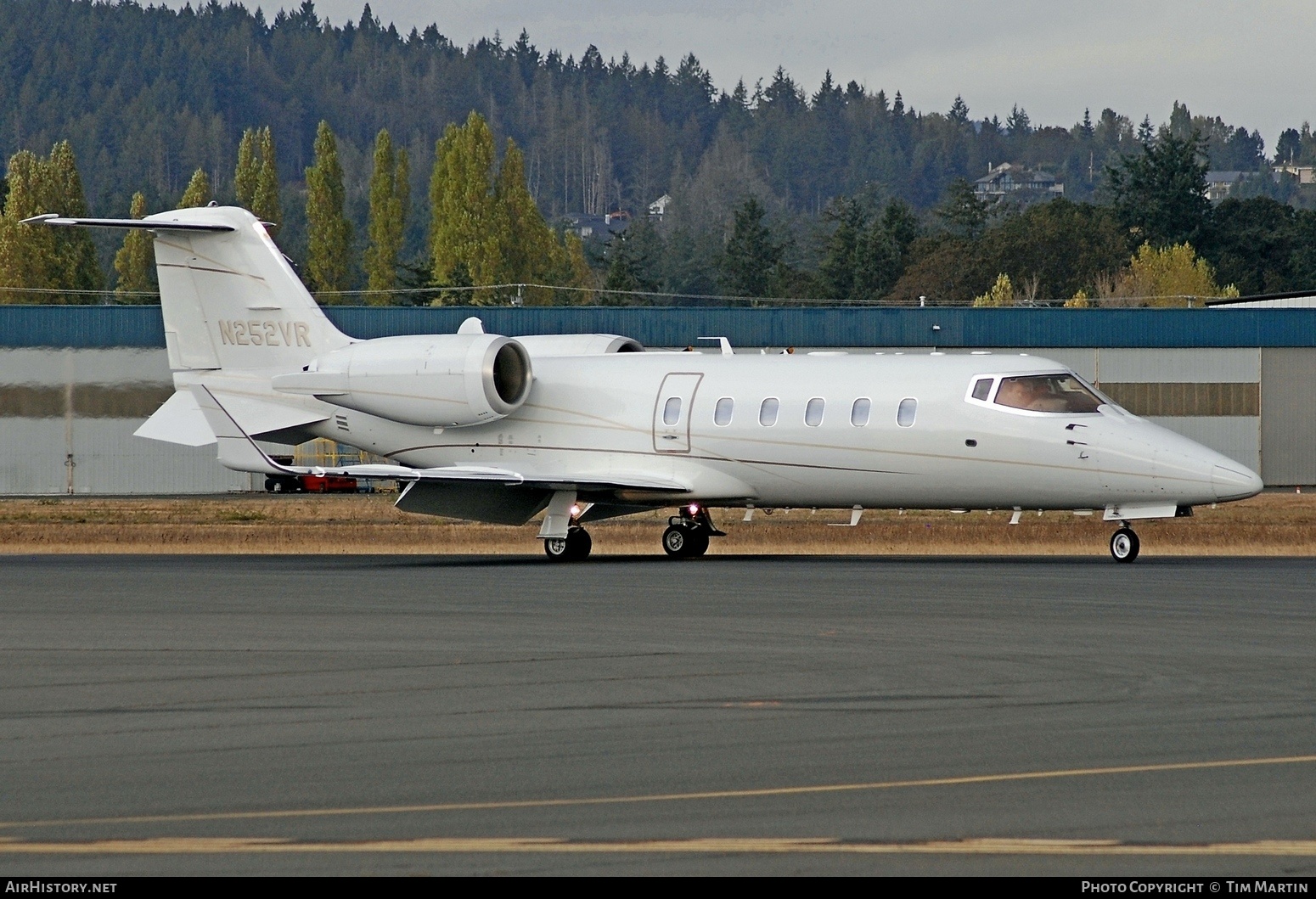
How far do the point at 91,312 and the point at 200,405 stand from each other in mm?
25496

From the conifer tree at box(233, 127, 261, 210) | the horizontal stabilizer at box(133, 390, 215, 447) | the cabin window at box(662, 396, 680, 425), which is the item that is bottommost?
the horizontal stabilizer at box(133, 390, 215, 447)

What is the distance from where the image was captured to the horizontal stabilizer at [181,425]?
27281 millimetres

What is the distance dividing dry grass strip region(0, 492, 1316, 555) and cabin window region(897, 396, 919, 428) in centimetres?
446

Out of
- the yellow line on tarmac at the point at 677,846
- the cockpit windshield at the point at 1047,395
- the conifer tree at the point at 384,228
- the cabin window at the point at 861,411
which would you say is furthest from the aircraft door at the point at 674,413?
the conifer tree at the point at 384,228

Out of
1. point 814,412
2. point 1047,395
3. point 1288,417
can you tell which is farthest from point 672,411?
point 1288,417

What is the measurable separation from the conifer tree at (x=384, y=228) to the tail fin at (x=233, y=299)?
Answer: 84.0 meters

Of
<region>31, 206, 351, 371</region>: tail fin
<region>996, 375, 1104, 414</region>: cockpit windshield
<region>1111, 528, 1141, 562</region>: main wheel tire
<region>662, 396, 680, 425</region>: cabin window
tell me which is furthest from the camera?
<region>31, 206, 351, 371</region>: tail fin

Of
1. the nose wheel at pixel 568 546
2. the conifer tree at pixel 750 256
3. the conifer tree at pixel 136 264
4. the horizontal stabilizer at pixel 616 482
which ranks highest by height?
the conifer tree at pixel 750 256

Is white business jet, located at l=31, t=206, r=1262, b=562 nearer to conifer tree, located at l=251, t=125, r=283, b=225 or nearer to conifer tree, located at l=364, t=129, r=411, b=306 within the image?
conifer tree, located at l=364, t=129, r=411, b=306

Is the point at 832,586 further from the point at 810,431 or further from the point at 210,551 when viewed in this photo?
the point at 210,551

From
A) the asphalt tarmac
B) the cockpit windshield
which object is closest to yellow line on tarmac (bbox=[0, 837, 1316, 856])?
the asphalt tarmac

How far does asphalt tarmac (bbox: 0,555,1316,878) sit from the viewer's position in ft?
24.3

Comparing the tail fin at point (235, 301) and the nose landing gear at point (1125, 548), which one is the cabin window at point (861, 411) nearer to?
the nose landing gear at point (1125, 548)
